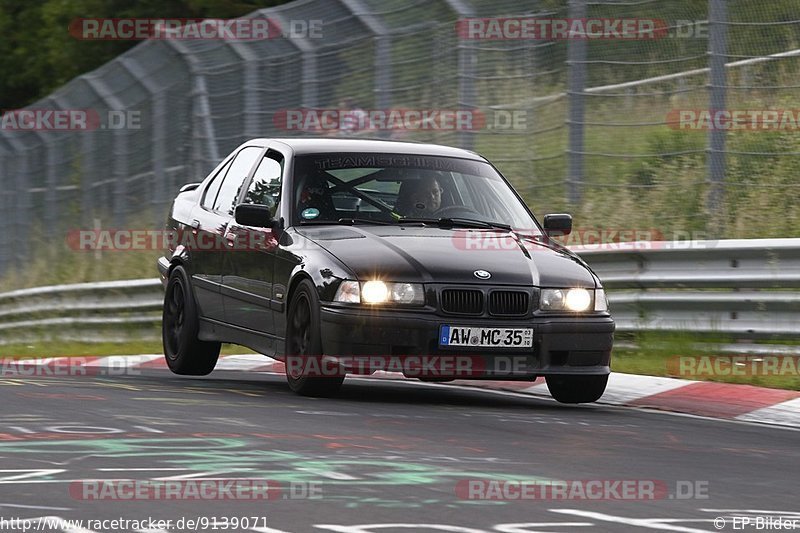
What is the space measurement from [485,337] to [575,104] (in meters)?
5.13

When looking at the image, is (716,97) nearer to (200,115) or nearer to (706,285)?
(706,285)

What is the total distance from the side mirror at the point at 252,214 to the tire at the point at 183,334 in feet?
5.48

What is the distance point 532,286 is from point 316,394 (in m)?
1.41

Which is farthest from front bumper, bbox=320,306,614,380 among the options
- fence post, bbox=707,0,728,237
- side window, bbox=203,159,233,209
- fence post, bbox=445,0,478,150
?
fence post, bbox=445,0,478,150

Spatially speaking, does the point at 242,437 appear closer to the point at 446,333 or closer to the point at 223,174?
the point at 446,333

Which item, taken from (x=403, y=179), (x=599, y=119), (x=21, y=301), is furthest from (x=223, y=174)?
(x=21, y=301)

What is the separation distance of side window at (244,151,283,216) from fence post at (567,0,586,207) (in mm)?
3693

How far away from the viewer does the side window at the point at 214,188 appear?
1224 centimetres

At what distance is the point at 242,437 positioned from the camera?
7.96 meters

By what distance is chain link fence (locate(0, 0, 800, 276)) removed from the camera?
45.1ft

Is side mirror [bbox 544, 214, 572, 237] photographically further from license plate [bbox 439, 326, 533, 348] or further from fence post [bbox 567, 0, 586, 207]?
fence post [bbox 567, 0, 586, 207]

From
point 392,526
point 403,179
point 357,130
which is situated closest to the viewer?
point 392,526

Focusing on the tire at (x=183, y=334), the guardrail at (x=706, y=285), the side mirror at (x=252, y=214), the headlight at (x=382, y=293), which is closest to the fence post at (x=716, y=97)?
the guardrail at (x=706, y=285)

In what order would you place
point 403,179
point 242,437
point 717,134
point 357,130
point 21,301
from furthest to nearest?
point 21,301, point 357,130, point 717,134, point 403,179, point 242,437
